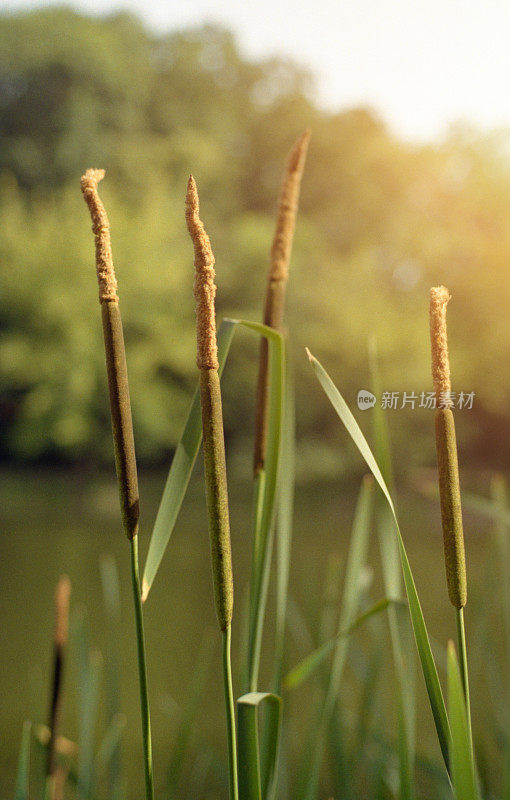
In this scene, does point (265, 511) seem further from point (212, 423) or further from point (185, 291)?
point (185, 291)

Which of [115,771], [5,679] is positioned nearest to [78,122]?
[5,679]

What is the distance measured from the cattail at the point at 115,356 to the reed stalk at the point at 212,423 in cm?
1

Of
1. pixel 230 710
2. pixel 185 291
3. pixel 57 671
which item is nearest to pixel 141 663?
pixel 230 710

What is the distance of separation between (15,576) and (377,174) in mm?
4757

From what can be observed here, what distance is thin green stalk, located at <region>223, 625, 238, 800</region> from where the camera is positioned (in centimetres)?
12

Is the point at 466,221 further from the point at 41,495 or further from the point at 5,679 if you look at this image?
the point at 5,679

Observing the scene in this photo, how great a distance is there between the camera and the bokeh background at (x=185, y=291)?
8.78 ft

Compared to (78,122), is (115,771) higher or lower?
lower

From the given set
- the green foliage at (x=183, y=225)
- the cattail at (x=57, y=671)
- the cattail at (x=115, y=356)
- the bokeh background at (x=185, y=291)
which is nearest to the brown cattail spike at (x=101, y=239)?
the cattail at (x=115, y=356)

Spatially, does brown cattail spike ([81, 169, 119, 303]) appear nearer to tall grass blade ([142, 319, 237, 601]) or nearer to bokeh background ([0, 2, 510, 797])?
tall grass blade ([142, 319, 237, 601])

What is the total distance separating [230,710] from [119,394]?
0.05 meters

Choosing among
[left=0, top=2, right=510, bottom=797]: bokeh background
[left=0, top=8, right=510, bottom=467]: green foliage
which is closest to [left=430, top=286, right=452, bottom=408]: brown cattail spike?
[left=0, top=2, right=510, bottom=797]: bokeh background

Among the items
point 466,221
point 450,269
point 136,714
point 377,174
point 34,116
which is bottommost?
point 136,714

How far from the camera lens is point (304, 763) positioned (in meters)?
0.26
